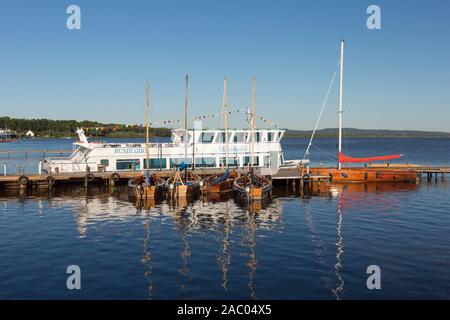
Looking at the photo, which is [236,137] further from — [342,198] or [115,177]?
[342,198]

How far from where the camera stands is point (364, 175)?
52.5m

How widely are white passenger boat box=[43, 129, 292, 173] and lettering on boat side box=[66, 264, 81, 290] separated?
97.4ft

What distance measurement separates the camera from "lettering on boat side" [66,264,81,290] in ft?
56.7

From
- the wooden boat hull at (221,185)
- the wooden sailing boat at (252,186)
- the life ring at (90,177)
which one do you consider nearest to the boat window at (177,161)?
the wooden boat hull at (221,185)

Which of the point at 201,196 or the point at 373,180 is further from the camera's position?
the point at 373,180

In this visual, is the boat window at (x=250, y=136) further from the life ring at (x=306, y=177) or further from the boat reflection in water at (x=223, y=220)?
the boat reflection in water at (x=223, y=220)

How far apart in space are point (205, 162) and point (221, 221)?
76.2 ft

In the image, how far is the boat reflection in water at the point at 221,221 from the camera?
19.2 m

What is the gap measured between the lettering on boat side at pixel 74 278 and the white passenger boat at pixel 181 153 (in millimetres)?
29695
